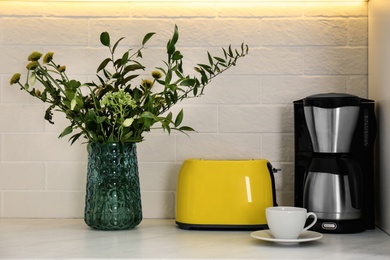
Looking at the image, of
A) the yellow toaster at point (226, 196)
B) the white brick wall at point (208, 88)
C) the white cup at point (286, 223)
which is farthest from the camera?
the white brick wall at point (208, 88)

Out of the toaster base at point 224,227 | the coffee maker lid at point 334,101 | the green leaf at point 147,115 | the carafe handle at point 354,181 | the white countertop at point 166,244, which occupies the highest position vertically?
the coffee maker lid at point 334,101

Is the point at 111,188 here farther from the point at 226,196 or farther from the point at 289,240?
the point at 289,240

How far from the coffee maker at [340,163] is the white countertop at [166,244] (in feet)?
0.17

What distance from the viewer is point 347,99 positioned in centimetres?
168

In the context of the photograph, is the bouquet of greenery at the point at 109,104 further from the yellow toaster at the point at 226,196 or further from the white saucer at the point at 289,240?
the white saucer at the point at 289,240

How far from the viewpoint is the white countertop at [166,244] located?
139 centimetres

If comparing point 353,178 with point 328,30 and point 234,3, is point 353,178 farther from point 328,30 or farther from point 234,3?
point 234,3

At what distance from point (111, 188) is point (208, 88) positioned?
1.44 feet

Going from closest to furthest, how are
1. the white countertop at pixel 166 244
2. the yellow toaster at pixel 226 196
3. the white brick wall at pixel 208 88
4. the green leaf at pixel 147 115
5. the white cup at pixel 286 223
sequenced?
the white countertop at pixel 166 244
the white cup at pixel 286 223
the green leaf at pixel 147 115
the yellow toaster at pixel 226 196
the white brick wall at pixel 208 88

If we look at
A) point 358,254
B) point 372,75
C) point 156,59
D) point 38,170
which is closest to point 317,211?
point 358,254

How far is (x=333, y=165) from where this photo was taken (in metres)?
1.67

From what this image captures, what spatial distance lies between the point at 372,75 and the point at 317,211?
44 centimetres

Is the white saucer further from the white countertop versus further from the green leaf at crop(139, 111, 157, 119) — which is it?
the green leaf at crop(139, 111, 157, 119)

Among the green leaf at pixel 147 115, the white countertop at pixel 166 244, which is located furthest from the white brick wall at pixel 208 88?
the green leaf at pixel 147 115
